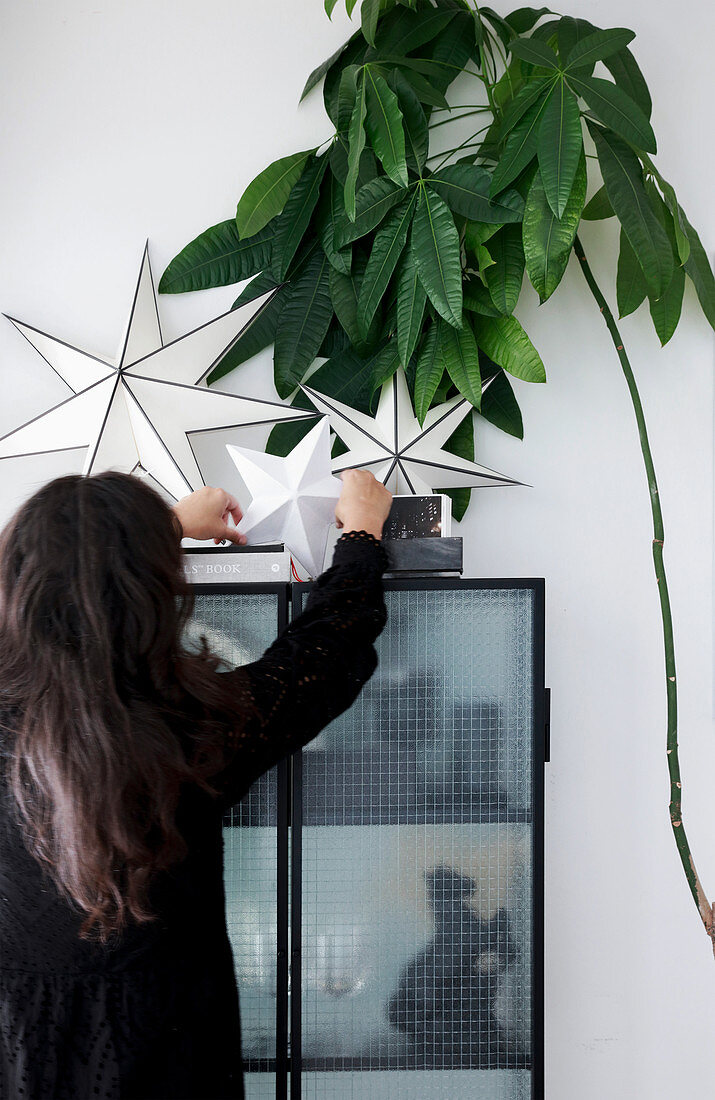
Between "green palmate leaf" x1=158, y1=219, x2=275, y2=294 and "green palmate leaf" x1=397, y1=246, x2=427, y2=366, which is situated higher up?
"green palmate leaf" x1=158, y1=219, x2=275, y2=294

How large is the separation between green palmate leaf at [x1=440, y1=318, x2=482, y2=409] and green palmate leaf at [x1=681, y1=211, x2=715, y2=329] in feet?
1.30

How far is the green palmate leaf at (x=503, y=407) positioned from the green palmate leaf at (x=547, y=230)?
0.90ft

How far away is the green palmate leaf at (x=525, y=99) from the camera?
1.34 m

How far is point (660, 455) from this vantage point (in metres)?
1.69

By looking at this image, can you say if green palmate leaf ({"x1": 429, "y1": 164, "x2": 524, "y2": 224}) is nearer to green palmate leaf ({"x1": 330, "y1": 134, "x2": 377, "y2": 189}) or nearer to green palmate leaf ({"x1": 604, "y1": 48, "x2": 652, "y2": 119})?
green palmate leaf ({"x1": 330, "y1": 134, "x2": 377, "y2": 189})

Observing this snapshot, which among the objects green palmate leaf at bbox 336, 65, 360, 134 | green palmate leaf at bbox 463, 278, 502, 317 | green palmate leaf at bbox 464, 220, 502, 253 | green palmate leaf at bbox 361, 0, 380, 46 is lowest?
green palmate leaf at bbox 463, 278, 502, 317

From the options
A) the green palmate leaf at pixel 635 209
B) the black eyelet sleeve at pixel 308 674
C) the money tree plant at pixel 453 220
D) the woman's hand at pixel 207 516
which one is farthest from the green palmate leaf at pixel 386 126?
the black eyelet sleeve at pixel 308 674

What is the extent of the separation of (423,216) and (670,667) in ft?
2.95

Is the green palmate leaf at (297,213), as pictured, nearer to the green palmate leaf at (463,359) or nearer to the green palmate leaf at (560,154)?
the green palmate leaf at (463,359)

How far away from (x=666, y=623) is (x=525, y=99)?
2.99 feet

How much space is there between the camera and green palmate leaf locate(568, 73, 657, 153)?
52.2 inches

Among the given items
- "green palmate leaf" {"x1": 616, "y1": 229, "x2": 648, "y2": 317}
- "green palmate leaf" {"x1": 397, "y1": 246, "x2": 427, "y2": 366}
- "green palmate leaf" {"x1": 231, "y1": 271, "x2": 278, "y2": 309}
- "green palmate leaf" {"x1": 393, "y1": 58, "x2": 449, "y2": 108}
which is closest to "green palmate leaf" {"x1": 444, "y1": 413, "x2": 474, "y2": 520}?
"green palmate leaf" {"x1": 397, "y1": 246, "x2": 427, "y2": 366}

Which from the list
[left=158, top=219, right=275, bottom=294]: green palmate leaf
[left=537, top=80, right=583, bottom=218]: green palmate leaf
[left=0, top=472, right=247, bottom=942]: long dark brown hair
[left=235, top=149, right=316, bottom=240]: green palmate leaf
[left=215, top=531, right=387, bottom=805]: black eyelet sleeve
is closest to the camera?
[left=0, top=472, right=247, bottom=942]: long dark brown hair

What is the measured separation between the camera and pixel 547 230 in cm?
136
